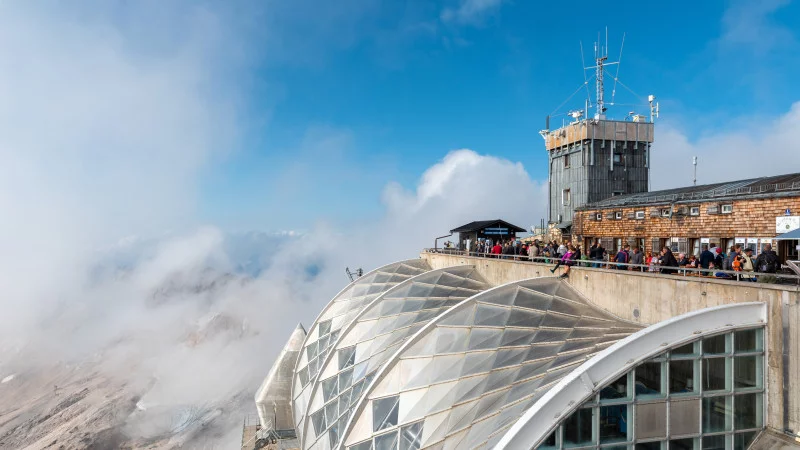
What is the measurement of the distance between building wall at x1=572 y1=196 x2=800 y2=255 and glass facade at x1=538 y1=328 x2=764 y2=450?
13717mm

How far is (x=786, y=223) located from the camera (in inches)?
802

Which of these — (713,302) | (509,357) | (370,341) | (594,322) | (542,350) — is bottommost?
(370,341)

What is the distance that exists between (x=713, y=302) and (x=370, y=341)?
14.5 m

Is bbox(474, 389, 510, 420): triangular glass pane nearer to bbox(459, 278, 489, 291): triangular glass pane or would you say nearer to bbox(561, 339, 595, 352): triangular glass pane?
bbox(561, 339, 595, 352): triangular glass pane

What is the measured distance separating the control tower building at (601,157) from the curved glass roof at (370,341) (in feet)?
70.6

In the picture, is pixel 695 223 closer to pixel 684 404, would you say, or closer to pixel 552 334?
pixel 552 334

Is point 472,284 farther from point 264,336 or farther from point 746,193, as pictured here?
point 264,336

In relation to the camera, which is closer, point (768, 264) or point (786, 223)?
point (768, 264)

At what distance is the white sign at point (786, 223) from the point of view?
19.9m

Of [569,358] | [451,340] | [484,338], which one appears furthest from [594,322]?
[451,340]

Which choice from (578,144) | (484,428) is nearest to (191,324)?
(578,144)

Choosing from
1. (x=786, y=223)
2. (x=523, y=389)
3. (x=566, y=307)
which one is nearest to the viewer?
(x=523, y=389)

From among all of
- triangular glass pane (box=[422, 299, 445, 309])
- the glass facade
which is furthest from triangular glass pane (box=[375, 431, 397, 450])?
triangular glass pane (box=[422, 299, 445, 309])

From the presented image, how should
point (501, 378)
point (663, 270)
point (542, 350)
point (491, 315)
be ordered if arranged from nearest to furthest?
point (501, 378), point (542, 350), point (491, 315), point (663, 270)
